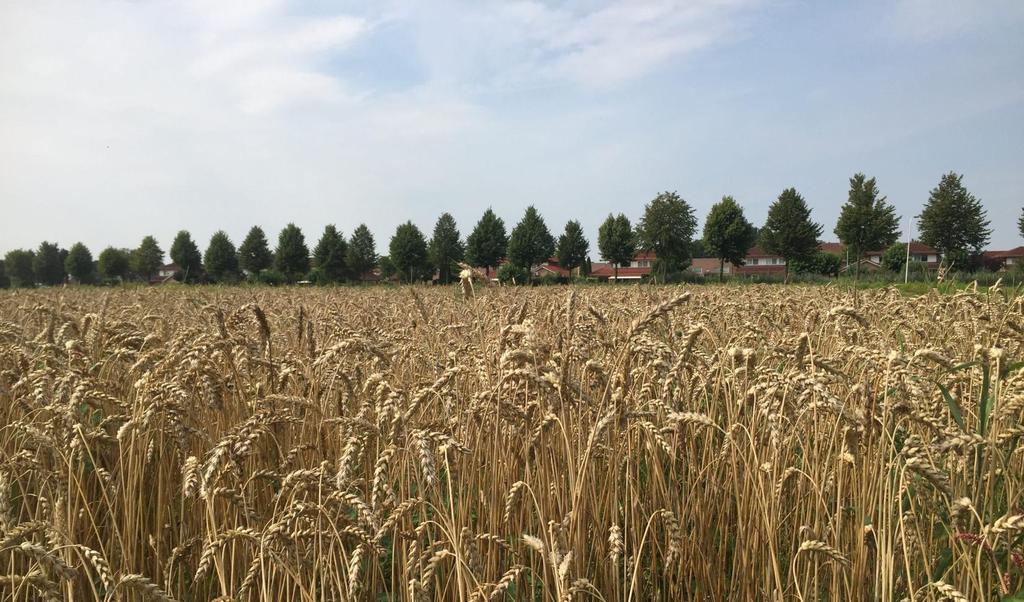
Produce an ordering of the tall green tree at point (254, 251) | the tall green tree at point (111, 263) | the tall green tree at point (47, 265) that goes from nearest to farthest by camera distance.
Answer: the tall green tree at point (111, 263) < the tall green tree at point (254, 251) < the tall green tree at point (47, 265)

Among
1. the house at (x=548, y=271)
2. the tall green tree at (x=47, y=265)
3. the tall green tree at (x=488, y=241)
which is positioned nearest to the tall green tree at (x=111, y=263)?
the tall green tree at (x=47, y=265)

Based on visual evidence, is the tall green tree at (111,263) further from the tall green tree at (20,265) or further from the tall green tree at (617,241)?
the tall green tree at (617,241)

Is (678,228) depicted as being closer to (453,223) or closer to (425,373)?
Answer: (453,223)

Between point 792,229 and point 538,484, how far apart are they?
6629 centimetres

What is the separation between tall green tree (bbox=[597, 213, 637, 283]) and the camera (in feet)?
247

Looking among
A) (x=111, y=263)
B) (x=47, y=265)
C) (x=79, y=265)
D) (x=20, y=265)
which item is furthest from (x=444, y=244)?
(x=20, y=265)

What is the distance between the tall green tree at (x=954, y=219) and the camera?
193ft

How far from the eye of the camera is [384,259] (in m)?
77.6

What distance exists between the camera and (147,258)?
8200 centimetres

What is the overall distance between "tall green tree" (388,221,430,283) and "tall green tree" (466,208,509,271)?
19.5 feet

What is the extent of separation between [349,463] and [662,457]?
6.87ft

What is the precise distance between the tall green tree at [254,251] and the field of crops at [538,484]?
8427cm

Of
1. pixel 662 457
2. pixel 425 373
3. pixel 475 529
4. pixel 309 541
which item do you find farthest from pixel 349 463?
pixel 425 373

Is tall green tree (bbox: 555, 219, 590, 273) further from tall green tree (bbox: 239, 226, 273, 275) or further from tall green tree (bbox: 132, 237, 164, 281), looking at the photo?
tall green tree (bbox: 132, 237, 164, 281)
